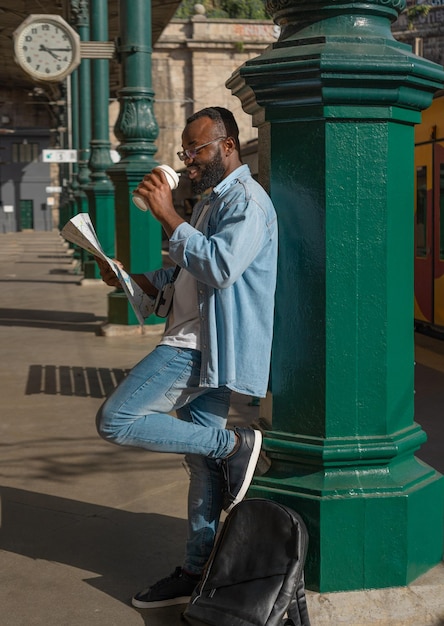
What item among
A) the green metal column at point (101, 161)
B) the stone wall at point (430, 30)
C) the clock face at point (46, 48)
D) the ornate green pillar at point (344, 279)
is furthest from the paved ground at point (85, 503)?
the stone wall at point (430, 30)

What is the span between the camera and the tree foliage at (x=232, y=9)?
6241 centimetres

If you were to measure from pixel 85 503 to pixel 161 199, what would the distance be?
2.15 meters

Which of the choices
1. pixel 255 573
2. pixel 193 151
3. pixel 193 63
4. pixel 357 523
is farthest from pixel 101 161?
pixel 193 63

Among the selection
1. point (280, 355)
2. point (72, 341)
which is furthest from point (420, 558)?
point (72, 341)

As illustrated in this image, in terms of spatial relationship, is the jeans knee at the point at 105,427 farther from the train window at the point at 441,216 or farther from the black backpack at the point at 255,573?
the train window at the point at 441,216

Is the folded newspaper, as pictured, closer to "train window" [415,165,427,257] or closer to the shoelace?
the shoelace

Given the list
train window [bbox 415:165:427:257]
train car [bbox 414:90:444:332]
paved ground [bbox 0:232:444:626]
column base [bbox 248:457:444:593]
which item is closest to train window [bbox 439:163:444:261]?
train car [bbox 414:90:444:332]

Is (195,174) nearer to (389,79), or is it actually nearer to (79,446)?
(389,79)

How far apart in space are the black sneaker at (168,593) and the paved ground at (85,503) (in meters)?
0.04

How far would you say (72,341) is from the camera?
38.5ft

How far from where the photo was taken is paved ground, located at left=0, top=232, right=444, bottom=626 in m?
3.88

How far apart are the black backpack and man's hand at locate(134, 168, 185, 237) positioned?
99cm

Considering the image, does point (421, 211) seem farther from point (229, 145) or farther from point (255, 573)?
point (255, 573)

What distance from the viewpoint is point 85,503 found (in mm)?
5250
